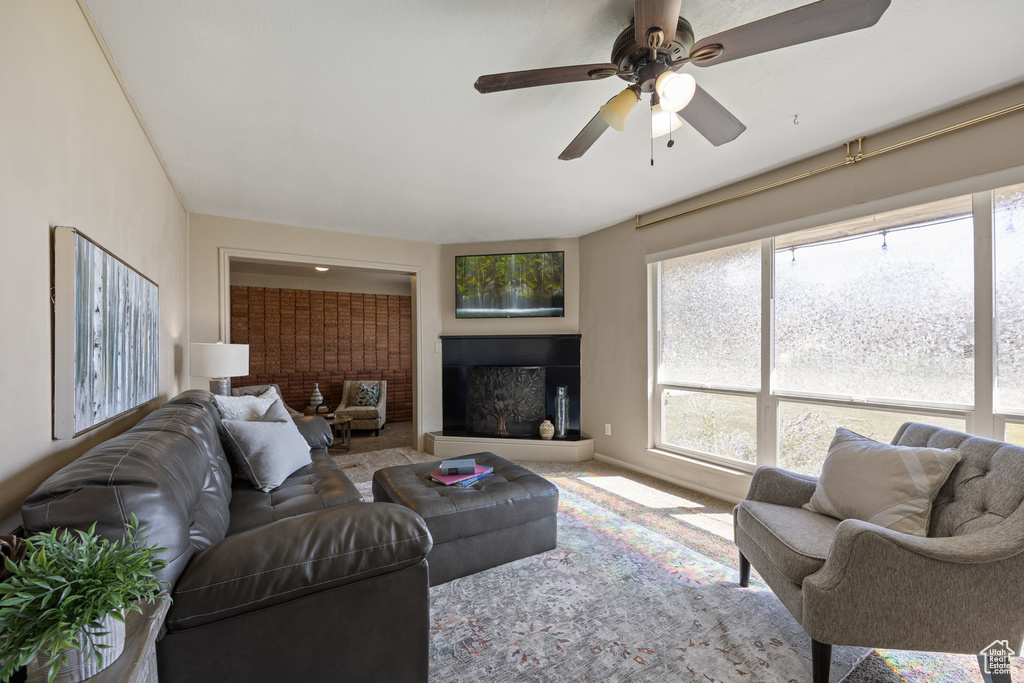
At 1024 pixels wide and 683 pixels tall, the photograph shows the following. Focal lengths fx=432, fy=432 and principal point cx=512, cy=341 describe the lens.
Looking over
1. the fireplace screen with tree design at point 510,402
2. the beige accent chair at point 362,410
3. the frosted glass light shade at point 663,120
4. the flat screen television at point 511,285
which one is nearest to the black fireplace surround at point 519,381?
the fireplace screen with tree design at point 510,402

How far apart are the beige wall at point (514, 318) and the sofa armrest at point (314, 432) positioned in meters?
2.09

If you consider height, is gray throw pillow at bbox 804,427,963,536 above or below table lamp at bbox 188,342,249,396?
below

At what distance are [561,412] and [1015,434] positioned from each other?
3.23m

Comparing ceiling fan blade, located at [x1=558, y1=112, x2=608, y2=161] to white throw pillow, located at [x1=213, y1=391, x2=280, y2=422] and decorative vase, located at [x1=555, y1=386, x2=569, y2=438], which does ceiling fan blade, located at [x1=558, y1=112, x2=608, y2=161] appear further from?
decorative vase, located at [x1=555, y1=386, x2=569, y2=438]

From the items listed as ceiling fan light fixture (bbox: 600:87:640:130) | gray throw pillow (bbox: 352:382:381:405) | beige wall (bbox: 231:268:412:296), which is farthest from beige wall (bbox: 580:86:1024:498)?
beige wall (bbox: 231:268:412:296)

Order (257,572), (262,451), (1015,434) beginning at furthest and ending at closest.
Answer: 1. (262,451)
2. (1015,434)
3. (257,572)

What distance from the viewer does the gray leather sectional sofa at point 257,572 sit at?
3.09ft

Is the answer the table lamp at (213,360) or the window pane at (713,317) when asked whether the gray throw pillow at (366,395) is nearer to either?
the table lamp at (213,360)

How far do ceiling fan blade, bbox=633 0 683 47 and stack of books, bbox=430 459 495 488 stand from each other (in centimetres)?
214

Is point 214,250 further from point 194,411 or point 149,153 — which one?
point 194,411

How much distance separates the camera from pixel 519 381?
4.78 m

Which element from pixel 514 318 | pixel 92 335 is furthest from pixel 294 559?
pixel 514 318

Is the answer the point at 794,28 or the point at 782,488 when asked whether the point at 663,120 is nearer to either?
the point at 794,28

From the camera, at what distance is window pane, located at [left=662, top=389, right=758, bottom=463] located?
3.23 metres
